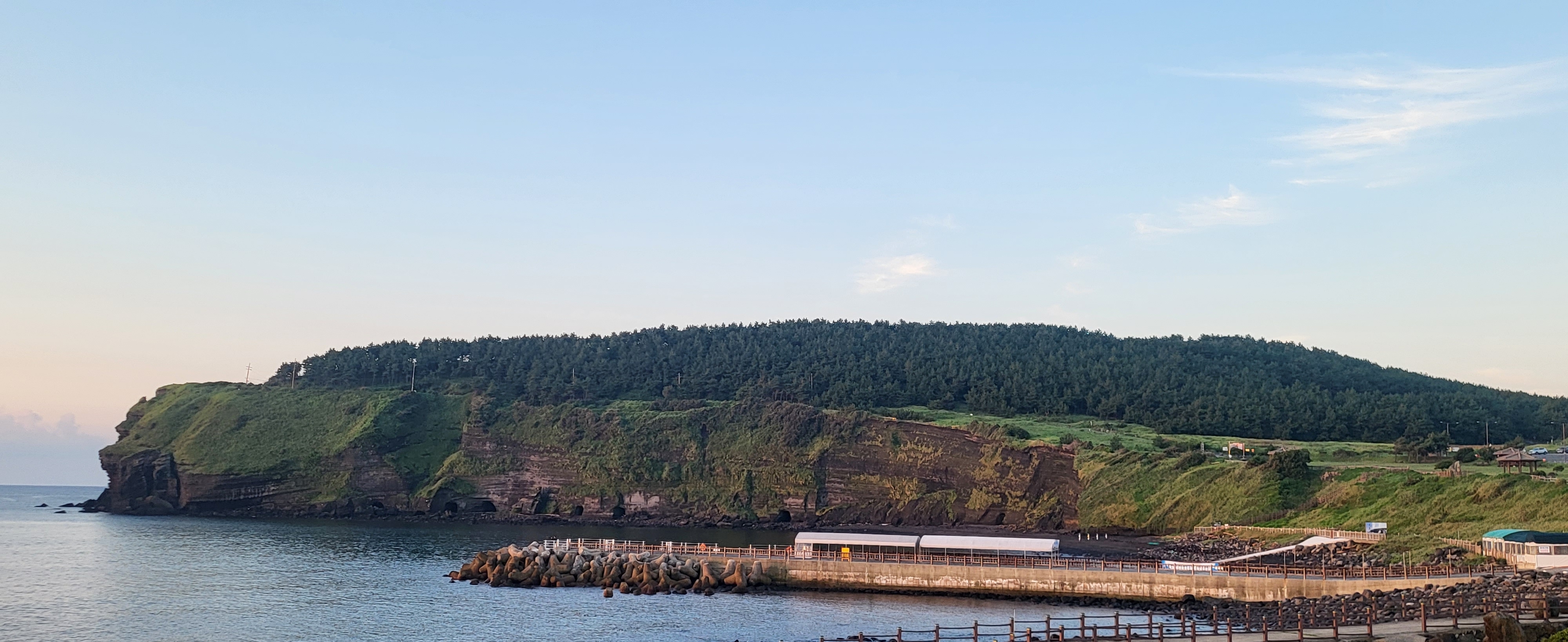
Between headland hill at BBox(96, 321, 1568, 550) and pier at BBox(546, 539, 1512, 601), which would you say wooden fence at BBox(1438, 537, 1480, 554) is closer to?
pier at BBox(546, 539, 1512, 601)

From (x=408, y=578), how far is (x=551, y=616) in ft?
80.5

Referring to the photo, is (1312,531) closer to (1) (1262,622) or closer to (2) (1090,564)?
(2) (1090,564)

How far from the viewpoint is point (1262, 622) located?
5091cm

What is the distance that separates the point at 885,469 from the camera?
15600cm

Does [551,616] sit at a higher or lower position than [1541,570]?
lower

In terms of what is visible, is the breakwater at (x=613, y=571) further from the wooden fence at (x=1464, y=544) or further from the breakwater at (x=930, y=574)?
the wooden fence at (x=1464, y=544)

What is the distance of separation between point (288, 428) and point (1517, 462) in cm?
15840

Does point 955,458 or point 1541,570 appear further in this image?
point 955,458

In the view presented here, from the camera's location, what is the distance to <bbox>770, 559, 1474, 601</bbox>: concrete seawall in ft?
198

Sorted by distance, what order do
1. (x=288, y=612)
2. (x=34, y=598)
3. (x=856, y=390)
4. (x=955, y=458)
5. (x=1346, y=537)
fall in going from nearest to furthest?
1. (x=288, y=612)
2. (x=34, y=598)
3. (x=1346, y=537)
4. (x=955, y=458)
5. (x=856, y=390)

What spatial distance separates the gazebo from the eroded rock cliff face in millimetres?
60961

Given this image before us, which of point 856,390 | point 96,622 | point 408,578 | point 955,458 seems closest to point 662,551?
point 408,578

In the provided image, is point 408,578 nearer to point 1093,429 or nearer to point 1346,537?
point 1346,537

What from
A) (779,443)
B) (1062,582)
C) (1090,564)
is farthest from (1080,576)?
(779,443)
